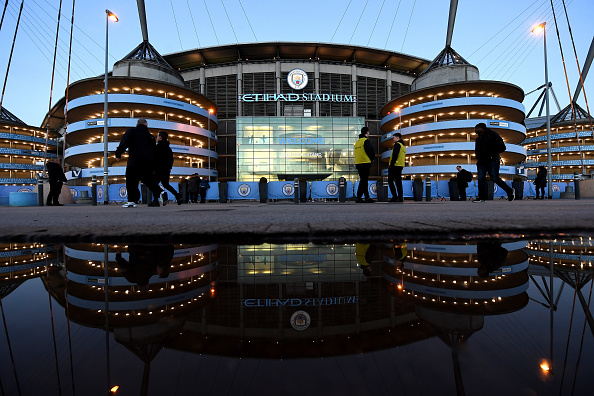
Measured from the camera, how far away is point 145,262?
47.6 inches

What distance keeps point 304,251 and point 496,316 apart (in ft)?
3.06

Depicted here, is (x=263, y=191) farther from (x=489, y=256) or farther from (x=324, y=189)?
(x=489, y=256)

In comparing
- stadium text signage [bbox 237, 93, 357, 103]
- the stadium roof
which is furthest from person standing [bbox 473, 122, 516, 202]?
the stadium roof

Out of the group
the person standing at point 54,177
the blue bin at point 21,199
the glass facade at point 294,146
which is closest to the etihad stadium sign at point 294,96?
the glass facade at point 294,146

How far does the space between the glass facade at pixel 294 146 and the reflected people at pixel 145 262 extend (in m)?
36.0

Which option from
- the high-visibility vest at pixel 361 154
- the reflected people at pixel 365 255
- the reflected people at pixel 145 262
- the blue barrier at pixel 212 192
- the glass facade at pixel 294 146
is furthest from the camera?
the glass facade at pixel 294 146

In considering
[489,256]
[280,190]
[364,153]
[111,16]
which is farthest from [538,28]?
[489,256]

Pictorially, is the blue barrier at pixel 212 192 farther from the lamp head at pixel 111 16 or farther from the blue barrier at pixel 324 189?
the lamp head at pixel 111 16

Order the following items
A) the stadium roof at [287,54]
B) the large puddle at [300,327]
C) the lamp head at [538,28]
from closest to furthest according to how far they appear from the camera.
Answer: the large puddle at [300,327], the lamp head at [538,28], the stadium roof at [287,54]

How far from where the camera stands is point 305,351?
1.68 ft

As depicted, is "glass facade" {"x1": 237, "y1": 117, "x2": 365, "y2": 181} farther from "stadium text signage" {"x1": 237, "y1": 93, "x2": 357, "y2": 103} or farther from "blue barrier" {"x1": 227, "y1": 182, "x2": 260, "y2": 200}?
"blue barrier" {"x1": 227, "y1": 182, "x2": 260, "y2": 200}

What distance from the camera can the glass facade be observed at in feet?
124

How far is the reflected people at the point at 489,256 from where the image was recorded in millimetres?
1071

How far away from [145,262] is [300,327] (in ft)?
2.71
